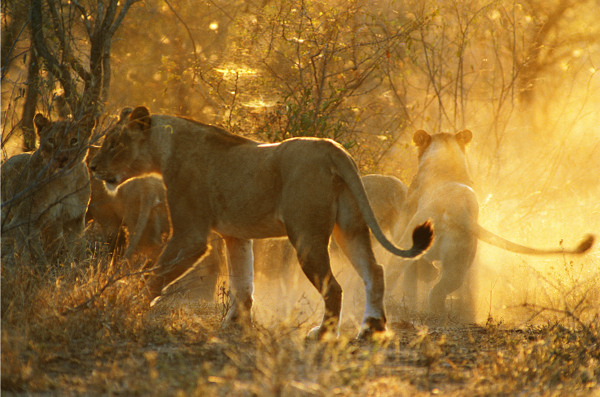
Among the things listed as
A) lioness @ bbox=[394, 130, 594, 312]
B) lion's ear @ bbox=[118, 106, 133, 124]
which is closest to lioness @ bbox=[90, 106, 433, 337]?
lion's ear @ bbox=[118, 106, 133, 124]

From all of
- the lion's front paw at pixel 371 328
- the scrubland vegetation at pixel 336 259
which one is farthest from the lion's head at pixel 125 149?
the lion's front paw at pixel 371 328

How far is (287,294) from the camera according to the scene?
25.1ft

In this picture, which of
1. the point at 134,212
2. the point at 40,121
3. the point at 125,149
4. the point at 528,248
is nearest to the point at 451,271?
→ the point at 528,248

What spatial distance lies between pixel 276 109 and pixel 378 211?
4.96ft

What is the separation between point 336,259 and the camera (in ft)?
28.0

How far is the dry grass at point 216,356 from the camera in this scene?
126 inches

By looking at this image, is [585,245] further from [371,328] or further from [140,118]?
[140,118]

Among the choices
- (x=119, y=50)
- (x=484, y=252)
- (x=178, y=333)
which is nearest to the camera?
(x=178, y=333)

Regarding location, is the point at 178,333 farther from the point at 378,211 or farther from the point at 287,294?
the point at 378,211

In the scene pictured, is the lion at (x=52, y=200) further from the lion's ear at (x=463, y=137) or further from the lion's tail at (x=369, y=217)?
the lion's ear at (x=463, y=137)

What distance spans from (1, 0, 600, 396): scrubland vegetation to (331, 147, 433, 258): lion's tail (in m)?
0.50

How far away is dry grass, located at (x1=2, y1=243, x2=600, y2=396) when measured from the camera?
10.5 feet

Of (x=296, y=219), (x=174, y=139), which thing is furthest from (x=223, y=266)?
(x=296, y=219)

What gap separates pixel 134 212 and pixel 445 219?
3038mm
